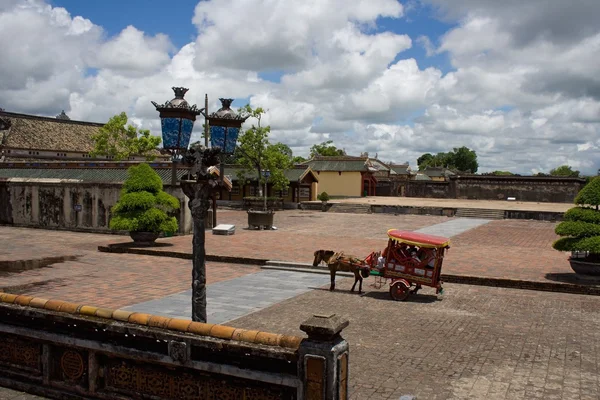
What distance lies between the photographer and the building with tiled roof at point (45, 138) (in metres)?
49.5

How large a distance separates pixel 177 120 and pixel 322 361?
4.35 m

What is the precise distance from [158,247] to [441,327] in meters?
12.7

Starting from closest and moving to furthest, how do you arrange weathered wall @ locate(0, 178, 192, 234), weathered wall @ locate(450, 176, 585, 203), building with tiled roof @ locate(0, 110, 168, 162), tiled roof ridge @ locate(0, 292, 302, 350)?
tiled roof ridge @ locate(0, 292, 302, 350), weathered wall @ locate(0, 178, 192, 234), building with tiled roof @ locate(0, 110, 168, 162), weathered wall @ locate(450, 176, 585, 203)

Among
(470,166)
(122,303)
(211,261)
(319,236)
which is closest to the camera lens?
(122,303)

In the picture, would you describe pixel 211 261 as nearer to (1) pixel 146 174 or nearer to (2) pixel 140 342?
(1) pixel 146 174

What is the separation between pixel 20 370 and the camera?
20.0 feet

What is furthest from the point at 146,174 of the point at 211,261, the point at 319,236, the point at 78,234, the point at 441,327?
the point at 441,327

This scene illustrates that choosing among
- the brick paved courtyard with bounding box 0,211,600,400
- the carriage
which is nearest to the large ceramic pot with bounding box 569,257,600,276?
the brick paved courtyard with bounding box 0,211,600,400

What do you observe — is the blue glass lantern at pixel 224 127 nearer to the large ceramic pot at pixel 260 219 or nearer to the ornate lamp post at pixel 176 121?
the ornate lamp post at pixel 176 121

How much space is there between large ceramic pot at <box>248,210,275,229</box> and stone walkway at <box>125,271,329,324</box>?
Result: 1124cm

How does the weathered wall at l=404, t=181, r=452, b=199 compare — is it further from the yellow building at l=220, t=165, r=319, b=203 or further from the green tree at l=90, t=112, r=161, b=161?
the green tree at l=90, t=112, r=161, b=161

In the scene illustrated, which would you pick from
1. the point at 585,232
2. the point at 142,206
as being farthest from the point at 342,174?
the point at 585,232

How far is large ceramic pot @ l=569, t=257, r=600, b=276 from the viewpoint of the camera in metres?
13.3

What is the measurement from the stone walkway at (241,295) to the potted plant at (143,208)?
6254 mm
